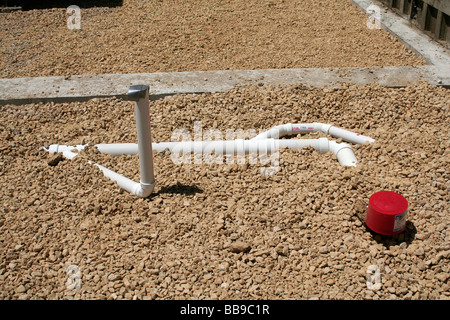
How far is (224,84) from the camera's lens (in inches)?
213

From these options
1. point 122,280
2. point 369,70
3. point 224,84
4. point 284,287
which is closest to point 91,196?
point 122,280

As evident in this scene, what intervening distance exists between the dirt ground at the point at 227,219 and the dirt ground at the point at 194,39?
151 cm

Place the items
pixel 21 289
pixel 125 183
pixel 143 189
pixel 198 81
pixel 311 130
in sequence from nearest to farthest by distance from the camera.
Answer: pixel 21 289 → pixel 143 189 → pixel 125 183 → pixel 311 130 → pixel 198 81

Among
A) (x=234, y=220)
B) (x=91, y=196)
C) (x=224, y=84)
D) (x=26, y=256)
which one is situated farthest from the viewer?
(x=224, y=84)

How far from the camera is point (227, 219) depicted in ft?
11.3

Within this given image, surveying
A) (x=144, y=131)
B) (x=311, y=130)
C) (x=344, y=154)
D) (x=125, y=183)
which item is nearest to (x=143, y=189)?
(x=125, y=183)

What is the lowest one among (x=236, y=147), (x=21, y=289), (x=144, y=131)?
(x=21, y=289)

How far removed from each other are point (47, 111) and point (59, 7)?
14.9ft

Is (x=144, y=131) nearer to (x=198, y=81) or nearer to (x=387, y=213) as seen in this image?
(x=387, y=213)

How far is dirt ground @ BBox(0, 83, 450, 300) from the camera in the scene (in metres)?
2.94

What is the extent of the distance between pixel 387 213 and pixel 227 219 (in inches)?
43.4

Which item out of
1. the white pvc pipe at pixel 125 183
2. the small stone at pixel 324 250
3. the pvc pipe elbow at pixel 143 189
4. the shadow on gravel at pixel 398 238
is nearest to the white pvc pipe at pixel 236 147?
the white pvc pipe at pixel 125 183

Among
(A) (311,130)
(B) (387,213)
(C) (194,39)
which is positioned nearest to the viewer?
(B) (387,213)

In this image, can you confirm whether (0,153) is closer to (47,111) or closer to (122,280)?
(47,111)
